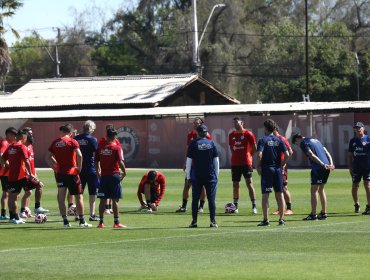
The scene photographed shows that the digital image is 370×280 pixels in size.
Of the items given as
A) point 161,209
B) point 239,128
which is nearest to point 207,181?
point 239,128

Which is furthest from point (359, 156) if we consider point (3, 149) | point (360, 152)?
point (3, 149)

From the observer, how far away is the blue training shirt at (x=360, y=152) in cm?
2464

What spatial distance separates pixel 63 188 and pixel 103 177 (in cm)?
95

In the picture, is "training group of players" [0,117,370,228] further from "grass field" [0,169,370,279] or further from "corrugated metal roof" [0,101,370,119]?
"corrugated metal roof" [0,101,370,119]

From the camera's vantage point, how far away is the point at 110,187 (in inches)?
863

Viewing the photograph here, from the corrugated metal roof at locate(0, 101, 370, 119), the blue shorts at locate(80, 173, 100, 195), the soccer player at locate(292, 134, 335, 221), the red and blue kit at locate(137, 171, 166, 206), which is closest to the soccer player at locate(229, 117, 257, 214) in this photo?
the red and blue kit at locate(137, 171, 166, 206)

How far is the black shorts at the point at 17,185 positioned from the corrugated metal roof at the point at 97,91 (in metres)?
41.0

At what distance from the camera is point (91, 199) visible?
23.9m

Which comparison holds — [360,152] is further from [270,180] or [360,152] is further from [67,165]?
[67,165]

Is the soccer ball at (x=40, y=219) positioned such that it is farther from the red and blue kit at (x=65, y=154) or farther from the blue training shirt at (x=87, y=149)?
the red and blue kit at (x=65, y=154)

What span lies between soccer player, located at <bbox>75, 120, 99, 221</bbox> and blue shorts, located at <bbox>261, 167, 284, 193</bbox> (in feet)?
13.3

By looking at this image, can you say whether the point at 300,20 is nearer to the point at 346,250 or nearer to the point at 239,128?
the point at 239,128

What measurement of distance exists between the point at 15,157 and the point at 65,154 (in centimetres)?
209

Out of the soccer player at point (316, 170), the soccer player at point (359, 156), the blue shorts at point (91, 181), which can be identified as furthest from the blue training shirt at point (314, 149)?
the blue shorts at point (91, 181)
